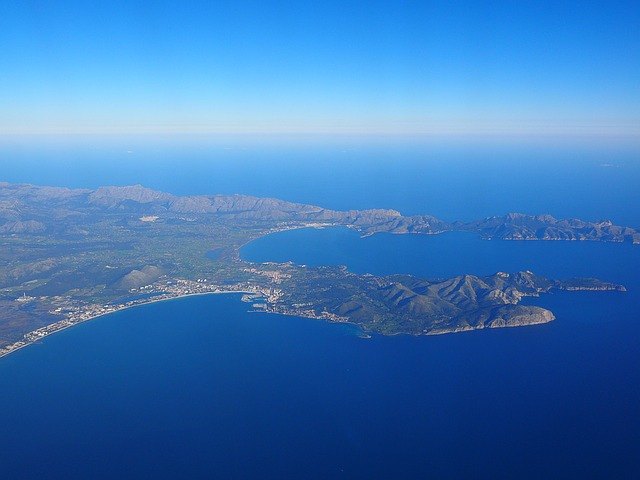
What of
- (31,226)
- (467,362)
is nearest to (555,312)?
(467,362)

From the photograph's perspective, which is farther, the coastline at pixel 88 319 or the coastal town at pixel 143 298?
the coastal town at pixel 143 298

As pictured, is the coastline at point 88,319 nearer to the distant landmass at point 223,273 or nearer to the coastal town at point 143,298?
the coastal town at point 143,298

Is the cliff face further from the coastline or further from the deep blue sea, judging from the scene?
the coastline

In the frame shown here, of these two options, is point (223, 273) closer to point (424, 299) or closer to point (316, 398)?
point (424, 299)

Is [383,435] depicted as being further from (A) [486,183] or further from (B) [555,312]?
(A) [486,183]

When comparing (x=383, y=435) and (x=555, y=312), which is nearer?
(x=383, y=435)

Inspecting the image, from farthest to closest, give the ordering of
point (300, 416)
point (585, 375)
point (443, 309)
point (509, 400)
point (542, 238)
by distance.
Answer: point (542, 238) < point (443, 309) < point (585, 375) < point (509, 400) < point (300, 416)

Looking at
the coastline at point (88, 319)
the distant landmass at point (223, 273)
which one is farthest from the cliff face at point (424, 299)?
the coastline at point (88, 319)

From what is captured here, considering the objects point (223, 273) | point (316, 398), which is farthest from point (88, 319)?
point (316, 398)
